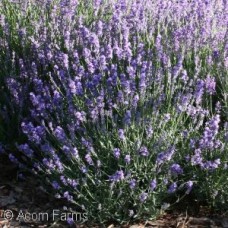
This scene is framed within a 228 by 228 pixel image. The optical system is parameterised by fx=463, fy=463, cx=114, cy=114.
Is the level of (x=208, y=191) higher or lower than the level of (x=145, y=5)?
lower

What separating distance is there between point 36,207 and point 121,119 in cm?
71

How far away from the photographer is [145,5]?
143 inches

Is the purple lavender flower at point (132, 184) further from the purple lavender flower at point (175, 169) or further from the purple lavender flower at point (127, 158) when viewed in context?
the purple lavender flower at point (175, 169)

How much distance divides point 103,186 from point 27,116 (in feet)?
2.83

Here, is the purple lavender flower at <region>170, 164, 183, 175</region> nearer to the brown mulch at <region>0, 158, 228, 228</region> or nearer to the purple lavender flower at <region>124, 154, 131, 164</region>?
the purple lavender flower at <region>124, 154, 131, 164</region>

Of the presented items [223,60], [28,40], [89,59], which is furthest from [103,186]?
[28,40]

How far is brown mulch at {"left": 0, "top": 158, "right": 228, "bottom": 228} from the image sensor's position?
2533mm

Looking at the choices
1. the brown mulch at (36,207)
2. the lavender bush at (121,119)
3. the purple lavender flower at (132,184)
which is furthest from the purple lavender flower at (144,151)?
the brown mulch at (36,207)

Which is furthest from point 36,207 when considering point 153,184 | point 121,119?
point 153,184

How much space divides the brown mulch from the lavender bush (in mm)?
90

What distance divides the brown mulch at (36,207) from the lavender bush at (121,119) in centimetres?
9

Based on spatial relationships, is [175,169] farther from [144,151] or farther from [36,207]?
[36,207]

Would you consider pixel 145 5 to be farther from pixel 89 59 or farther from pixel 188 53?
pixel 89 59

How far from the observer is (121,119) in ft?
8.71
